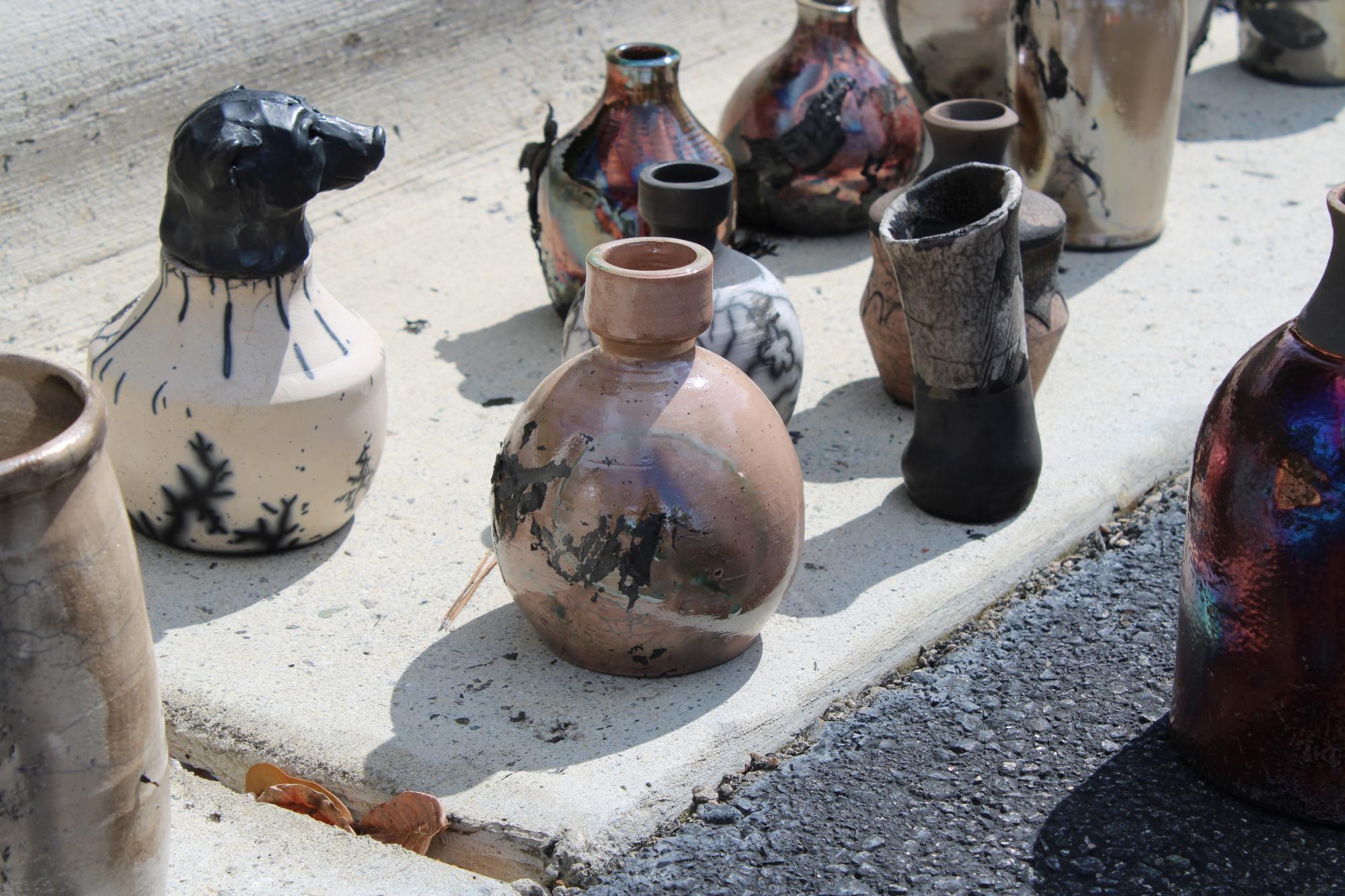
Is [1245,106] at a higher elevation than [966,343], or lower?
→ lower

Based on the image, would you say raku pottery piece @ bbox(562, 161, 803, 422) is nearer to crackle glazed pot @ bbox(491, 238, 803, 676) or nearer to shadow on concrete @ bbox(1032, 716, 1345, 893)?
crackle glazed pot @ bbox(491, 238, 803, 676)

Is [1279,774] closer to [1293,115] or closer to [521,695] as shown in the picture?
[521,695]

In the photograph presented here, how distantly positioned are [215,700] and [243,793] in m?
0.19

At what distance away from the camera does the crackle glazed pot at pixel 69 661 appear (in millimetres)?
1623

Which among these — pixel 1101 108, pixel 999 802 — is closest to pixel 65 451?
pixel 999 802

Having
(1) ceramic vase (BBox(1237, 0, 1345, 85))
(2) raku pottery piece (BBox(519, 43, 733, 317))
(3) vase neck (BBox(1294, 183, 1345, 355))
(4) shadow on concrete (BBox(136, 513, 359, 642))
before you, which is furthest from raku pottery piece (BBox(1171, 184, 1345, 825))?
(1) ceramic vase (BBox(1237, 0, 1345, 85))

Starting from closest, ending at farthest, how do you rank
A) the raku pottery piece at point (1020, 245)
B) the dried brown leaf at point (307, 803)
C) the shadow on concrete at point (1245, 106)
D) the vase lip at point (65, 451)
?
1. the vase lip at point (65, 451)
2. the dried brown leaf at point (307, 803)
3. the raku pottery piece at point (1020, 245)
4. the shadow on concrete at point (1245, 106)

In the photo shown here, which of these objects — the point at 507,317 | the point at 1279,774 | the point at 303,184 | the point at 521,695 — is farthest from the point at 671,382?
the point at 507,317

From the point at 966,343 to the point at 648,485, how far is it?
84 centimetres

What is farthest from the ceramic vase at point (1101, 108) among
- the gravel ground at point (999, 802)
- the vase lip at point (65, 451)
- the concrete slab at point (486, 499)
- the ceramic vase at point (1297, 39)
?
the vase lip at point (65, 451)

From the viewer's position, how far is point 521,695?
2496 millimetres

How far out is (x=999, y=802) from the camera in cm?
234

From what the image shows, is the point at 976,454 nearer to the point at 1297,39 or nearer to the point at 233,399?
the point at 233,399

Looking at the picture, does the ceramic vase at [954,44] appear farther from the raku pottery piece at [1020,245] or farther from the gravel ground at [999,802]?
the gravel ground at [999,802]
